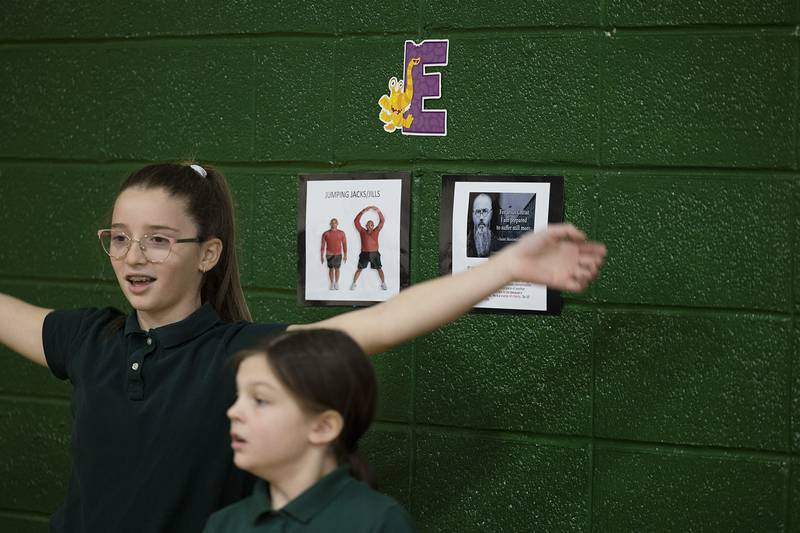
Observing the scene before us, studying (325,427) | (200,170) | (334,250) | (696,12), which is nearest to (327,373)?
(325,427)

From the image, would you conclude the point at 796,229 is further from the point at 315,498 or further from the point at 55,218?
the point at 55,218

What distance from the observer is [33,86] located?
299 centimetres

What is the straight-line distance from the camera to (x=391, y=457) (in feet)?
8.66

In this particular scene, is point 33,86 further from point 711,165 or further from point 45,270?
point 711,165

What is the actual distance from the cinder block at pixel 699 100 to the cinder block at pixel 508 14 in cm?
9

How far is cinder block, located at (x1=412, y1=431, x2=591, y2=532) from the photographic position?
2490 mm

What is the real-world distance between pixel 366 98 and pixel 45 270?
3.70 ft

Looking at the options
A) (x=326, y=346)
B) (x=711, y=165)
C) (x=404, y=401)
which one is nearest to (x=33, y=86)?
(x=404, y=401)

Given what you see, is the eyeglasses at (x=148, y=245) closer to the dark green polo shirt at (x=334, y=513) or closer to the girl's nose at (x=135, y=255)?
the girl's nose at (x=135, y=255)

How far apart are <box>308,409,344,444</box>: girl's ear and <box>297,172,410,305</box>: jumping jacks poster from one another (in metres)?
0.93

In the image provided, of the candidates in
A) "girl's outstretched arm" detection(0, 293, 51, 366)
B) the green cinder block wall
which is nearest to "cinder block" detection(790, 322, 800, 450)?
the green cinder block wall

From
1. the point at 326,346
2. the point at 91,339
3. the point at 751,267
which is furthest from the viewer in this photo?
the point at 751,267

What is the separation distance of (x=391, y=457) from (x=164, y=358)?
80 cm

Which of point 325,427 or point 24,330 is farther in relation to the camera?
point 24,330
